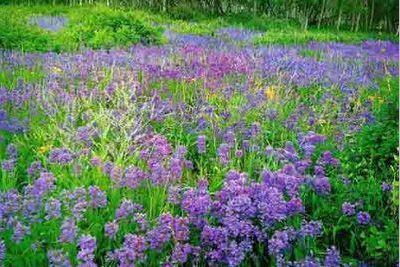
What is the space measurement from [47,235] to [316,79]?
5977 millimetres

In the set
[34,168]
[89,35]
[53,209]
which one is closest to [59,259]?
[53,209]

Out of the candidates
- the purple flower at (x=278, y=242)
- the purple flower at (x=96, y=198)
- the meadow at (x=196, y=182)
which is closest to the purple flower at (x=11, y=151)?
the meadow at (x=196, y=182)

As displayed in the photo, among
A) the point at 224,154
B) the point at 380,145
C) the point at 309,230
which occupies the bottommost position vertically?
the point at 309,230

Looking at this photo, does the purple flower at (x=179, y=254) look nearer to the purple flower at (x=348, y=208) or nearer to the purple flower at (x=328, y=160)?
the purple flower at (x=348, y=208)

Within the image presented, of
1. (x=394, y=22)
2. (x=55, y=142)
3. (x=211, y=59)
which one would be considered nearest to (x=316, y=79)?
(x=211, y=59)

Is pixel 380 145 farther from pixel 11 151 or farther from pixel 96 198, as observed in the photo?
pixel 11 151

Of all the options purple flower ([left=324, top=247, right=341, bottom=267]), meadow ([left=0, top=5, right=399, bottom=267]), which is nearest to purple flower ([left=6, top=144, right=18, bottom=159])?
meadow ([left=0, top=5, right=399, bottom=267])

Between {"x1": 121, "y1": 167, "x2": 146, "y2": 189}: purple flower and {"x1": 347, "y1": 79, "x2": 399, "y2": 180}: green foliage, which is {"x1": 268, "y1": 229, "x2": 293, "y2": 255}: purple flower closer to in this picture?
{"x1": 121, "y1": 167, "x2": 146, "y2": 189}: purple flower

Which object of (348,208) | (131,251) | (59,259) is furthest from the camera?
(348,208)

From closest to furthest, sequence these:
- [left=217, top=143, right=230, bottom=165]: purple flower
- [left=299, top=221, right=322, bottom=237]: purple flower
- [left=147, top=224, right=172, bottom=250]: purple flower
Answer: [left=147, top=224, right=172, bottom=250]: purple flower, [left=299, top=221, right=322, bottom=237]: purple flower, [left=217, top=143, right=230, bottom=165]: purple flower

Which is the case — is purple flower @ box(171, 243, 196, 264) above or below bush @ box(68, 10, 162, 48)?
below

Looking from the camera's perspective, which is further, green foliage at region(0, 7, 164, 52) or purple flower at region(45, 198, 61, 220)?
green foliage at region(0, 7, 164, 52)

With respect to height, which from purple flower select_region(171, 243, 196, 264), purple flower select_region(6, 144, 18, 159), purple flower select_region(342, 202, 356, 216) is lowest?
purple flower select_region(171, 243, 196, 264)

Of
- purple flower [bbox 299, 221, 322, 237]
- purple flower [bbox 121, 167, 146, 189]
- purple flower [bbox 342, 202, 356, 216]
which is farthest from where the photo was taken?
purple flower [bbox 121, 167, 146, 189]
